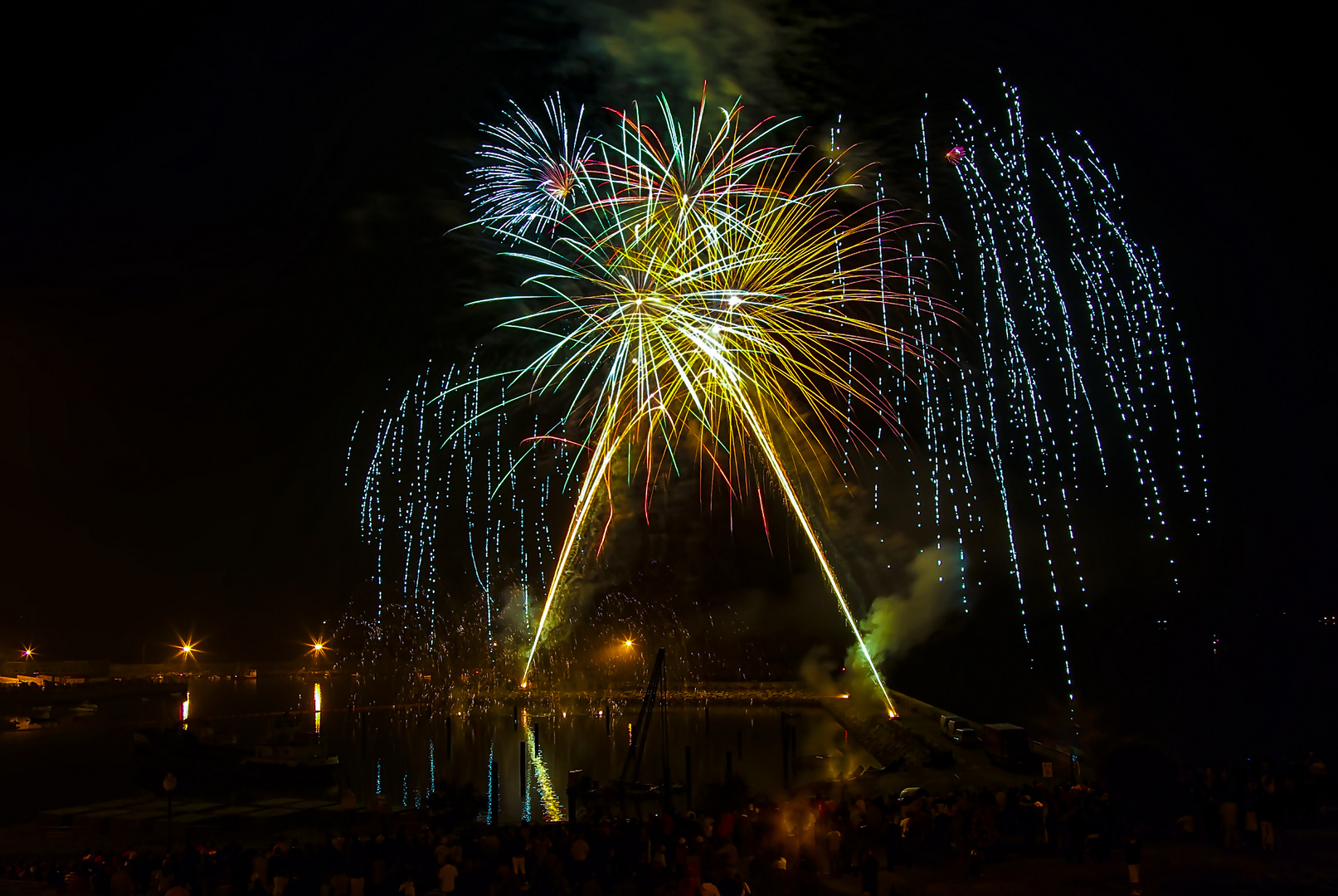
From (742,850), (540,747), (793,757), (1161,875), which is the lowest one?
(793,757)

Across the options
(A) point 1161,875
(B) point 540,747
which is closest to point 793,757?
(B) point 540,747

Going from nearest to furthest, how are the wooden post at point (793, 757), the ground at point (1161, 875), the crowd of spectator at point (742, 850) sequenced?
the ground at point (1161, 875), the crowd of spectator at point (742, 850), the wooden post at point (793, 757)

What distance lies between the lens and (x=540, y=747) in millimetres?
41344

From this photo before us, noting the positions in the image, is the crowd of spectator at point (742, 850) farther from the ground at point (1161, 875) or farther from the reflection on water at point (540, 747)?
the reflection on water at point (540, 747)

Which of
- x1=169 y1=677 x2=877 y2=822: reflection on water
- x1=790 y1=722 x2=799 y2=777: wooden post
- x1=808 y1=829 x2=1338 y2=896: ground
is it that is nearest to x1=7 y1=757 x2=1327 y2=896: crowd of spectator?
x1=808 y1=829 x2=1338 y2=896: ground

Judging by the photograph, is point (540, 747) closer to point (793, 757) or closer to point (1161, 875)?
point (793, 757)

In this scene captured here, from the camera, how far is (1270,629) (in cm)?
2745

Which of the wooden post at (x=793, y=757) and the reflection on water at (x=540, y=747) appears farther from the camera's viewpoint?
the wooden post at (x=793, y=757)

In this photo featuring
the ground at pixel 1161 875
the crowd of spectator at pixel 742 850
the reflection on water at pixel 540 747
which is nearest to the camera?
the ground at pixel 1161 875

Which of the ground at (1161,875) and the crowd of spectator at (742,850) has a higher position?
the crowd of spectator at (742,850)

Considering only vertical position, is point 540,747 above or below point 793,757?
above

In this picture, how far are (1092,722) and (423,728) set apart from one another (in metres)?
34.7

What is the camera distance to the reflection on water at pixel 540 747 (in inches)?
1195

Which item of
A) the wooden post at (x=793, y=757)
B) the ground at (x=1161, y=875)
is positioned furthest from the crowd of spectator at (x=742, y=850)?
the wooden post at (x=793, y=757)
